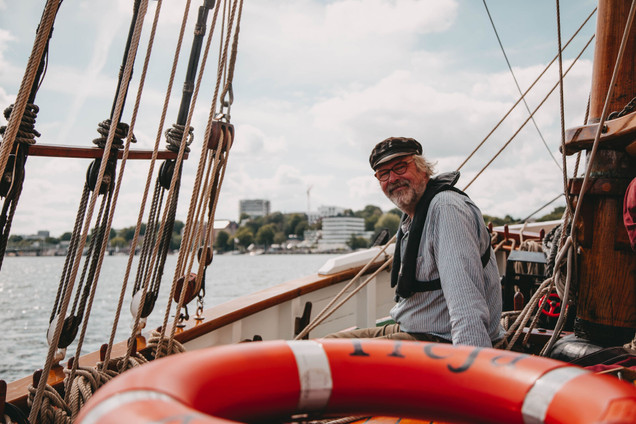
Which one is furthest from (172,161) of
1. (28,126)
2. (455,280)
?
(455,280)

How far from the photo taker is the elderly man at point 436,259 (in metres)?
1.64

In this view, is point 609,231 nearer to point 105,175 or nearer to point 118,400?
point 118,400

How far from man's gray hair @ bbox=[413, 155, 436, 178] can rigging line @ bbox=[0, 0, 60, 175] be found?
4.89ft

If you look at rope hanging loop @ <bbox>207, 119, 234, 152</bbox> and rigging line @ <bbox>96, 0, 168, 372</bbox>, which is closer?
rigging line @ <bbox>96, 0, 168, 372</bbox>

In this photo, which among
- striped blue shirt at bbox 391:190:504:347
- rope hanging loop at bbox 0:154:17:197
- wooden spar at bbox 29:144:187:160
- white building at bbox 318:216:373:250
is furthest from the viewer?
white building at bbox 318:216:373:250

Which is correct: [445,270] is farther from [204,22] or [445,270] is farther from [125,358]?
[204,22]

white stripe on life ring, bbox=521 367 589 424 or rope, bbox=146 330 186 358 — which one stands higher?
white stripe on life ring, bbox=521 367 589 424

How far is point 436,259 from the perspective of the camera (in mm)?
1833

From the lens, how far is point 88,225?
6.31ft

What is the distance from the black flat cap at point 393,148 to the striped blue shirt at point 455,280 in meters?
0.29

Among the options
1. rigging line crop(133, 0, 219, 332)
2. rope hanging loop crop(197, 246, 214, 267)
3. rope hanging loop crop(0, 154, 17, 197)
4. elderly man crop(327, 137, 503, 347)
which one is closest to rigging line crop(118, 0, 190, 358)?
rigging line crop(133, 0, 219, 332)

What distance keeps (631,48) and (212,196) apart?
6.54 feet

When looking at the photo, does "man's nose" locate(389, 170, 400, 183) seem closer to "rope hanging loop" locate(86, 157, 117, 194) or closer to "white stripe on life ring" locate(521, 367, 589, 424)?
"rope hanging loop" locate(86, 157, 117, 194)

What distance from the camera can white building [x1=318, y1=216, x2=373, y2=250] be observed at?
8369 cm
